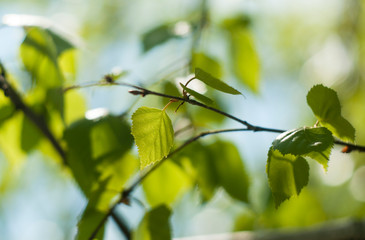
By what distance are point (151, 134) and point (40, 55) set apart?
340 mm

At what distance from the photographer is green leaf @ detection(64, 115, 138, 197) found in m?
0.54

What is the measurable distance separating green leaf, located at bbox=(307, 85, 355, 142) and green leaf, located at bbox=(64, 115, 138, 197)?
0.87 feet

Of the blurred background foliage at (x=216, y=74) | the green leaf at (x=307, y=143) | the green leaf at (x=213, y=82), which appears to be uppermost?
the green leaf at (x=213, y=82)

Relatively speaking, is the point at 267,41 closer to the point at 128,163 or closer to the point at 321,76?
the point at 321,76

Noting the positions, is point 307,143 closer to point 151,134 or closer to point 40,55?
point 151,134

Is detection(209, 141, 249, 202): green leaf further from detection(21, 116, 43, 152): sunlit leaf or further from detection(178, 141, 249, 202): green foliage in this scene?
detection(21, 116, 43, 152): sunlit leaf

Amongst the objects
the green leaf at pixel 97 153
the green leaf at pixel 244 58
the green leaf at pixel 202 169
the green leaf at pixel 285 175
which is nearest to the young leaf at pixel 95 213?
the green leaf at pixel 97 153

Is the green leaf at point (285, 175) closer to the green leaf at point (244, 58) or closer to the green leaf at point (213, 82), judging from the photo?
the green leaf at point (213, 82)

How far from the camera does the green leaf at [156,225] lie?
1.73 feet

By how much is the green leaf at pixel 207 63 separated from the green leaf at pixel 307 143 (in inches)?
15.7

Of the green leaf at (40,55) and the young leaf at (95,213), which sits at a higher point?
the green leaf at (40,55)

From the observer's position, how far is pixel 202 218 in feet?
8.94

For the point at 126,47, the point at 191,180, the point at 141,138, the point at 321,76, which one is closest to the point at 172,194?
the point at 191,180

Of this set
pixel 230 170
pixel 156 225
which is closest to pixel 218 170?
pixel 230 170
